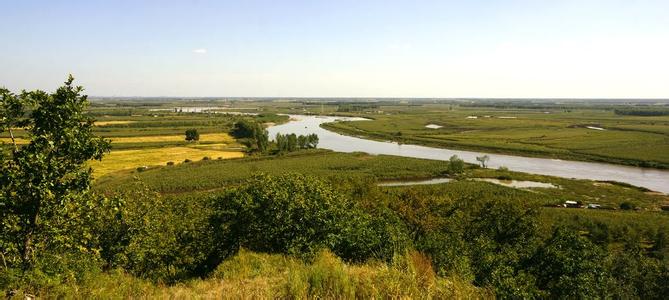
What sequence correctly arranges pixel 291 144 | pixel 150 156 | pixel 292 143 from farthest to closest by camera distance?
pixel 292 143 → pixel 291 144 → pixel 150 156

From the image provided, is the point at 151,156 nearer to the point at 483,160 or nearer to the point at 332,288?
the point at 483,160

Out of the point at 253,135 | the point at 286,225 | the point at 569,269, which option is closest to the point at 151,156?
the point at 253,135

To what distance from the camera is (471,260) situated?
22.3 m

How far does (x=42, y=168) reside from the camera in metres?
9.77

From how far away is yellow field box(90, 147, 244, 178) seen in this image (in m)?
80.2

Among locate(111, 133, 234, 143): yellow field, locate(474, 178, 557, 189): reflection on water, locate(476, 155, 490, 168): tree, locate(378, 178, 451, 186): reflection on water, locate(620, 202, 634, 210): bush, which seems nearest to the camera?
locate(620, 202, 634, 210): bush

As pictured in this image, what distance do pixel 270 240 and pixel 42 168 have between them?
39.0 ft

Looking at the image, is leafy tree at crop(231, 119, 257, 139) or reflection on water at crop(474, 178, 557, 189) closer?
reflection on water at crop(474, 178, 557, 189)

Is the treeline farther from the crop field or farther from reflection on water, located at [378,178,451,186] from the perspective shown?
reflection on water, located at [378,178,451,186]

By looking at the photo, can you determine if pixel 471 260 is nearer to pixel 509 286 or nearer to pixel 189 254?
pixel 509 286

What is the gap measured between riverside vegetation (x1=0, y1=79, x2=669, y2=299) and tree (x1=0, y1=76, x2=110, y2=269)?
0.12 ft

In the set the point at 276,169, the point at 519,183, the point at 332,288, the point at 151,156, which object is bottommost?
the point at 519,183

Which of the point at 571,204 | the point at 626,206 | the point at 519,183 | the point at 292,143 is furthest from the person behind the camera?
the point at 292,143

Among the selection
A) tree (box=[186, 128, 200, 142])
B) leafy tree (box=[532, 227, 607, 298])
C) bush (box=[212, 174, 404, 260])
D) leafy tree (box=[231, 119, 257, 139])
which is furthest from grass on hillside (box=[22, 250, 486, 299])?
leafy tree (box=[231, 119, 257, 139])
